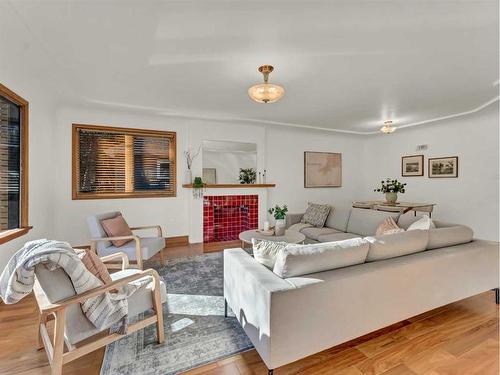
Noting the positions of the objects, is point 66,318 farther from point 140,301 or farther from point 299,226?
point 299,226

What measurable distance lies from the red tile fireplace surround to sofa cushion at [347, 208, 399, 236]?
6.56 feet

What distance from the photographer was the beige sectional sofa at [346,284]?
4.68 feet

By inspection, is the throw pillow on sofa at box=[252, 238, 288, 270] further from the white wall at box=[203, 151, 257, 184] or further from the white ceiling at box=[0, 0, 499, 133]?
the white wall at box=[203, 151, 257, 184]

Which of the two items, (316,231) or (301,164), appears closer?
(316,231)

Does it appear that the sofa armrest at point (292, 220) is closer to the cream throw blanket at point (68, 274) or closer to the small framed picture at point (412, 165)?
the small framed picture at point (412, 165)

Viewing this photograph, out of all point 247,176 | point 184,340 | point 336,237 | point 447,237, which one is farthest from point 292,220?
point 184,340

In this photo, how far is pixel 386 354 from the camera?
5.57 feet

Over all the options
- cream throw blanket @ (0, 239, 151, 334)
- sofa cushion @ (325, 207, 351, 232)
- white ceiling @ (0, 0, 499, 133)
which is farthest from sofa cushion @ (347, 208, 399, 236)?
cream throw blanket @ (0, 239, 151, 334)

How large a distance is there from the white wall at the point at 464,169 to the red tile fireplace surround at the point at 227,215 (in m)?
3.76

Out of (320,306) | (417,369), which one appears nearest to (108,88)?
(320,306)

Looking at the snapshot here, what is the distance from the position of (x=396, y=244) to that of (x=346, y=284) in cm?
68

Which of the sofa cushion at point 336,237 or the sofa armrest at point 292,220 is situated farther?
the sofa armrest at point 292,220

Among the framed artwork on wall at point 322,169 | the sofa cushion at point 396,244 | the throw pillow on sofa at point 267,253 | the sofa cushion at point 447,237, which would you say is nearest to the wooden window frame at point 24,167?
the throw pillow on sofa at point 267,253

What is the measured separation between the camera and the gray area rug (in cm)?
160
